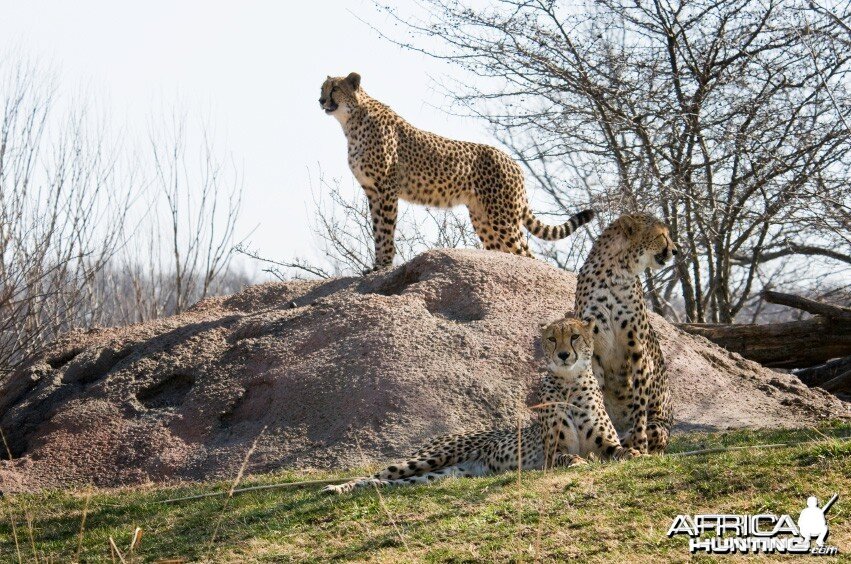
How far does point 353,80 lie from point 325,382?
13.8 ft

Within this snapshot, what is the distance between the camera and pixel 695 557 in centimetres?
472

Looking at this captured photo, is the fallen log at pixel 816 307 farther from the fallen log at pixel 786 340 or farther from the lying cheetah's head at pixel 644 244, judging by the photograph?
the lying cheetah's head at pixel 644 244

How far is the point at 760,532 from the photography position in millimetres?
4895

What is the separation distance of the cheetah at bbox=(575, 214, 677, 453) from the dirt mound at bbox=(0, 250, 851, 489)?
1253 millimetres

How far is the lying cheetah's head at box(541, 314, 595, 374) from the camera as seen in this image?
654 cm

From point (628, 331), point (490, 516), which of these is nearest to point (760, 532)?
point (490, 516)

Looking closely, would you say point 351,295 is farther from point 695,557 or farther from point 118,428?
point 695,557

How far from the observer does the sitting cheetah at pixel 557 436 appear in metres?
6.55

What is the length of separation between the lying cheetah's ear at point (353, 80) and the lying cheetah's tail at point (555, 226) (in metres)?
2.19

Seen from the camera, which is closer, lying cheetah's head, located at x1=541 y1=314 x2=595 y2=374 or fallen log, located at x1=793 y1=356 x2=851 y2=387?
lying cheetah's head, located at x1=541 y1=314 x2=595 y2=374

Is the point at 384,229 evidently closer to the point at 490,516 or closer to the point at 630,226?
the point at 630,226

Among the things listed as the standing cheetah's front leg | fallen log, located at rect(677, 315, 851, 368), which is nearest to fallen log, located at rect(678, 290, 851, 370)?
fallen log, located at rect(677, 315, 851, 368)

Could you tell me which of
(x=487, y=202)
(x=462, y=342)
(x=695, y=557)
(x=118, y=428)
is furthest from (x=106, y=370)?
(x=695, y=557)

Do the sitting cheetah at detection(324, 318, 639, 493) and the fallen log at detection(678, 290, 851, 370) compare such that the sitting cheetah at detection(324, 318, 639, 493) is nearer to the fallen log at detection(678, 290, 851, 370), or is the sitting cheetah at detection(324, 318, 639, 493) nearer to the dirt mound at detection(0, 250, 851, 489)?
the dirt mound at detection(0, 250, 851, 489)
